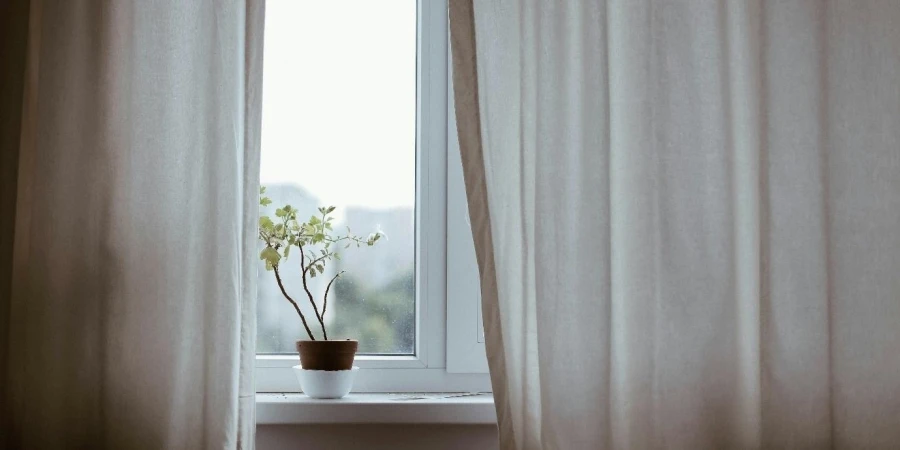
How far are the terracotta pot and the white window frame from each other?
14cm

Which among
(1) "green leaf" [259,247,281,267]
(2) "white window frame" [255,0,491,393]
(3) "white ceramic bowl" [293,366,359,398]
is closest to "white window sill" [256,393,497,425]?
(3) "white ceramic bowl" [293,366,359,398]

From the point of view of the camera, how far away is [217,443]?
154 centimetres

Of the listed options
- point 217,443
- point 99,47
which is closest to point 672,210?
point 217,443

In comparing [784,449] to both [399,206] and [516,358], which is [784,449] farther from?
[399,206]

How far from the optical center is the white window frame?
191 centimetres

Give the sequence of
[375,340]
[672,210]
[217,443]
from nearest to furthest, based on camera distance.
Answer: [217,443], [672,210], [375,340]

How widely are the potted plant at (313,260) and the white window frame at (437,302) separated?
4.4 inches

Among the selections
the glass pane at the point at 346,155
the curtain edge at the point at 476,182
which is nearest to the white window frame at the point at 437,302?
the glass pane at the point at 346,155

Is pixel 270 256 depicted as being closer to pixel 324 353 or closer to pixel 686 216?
pixel 324 353

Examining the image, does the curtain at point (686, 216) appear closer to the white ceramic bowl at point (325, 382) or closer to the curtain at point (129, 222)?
the white ceramic bowl at point (325, 382)

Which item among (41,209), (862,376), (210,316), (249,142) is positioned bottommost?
(862,376)

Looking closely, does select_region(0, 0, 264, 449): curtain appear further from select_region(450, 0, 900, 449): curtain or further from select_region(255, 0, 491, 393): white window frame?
select_region(450, 0, 900, 449): curtain

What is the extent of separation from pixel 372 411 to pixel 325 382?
126 mm

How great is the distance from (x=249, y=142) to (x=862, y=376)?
1273 millimetres
